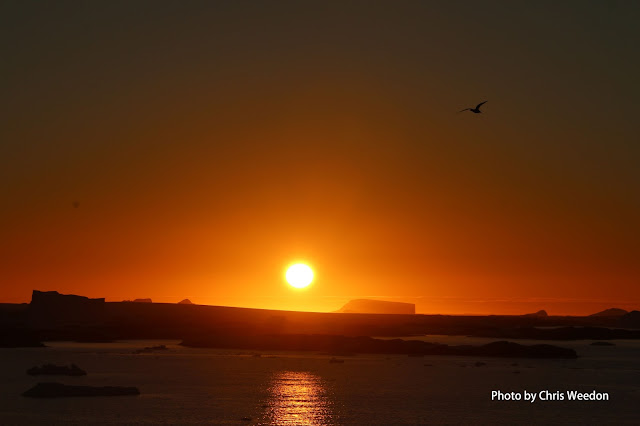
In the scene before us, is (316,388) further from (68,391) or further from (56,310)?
(56,310)

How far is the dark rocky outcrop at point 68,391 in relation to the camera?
54125 millimetres

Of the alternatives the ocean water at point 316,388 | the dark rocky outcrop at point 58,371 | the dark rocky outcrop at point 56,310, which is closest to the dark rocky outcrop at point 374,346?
the ocean water at point 316,388

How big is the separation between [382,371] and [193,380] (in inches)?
786

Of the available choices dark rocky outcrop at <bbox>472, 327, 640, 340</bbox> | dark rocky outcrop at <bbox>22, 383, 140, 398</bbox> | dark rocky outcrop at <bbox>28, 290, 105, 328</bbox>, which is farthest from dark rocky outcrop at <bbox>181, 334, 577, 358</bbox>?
dark rocky outcrop at <bbox>22, 383, 140, 398</bbox>

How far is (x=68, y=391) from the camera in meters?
55.1

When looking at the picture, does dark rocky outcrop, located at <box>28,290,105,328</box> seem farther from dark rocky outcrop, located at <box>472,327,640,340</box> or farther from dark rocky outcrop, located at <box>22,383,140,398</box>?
dark rocky outcrop, located at <box>22,383,140,398</box>

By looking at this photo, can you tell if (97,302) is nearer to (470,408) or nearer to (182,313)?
(182,313)

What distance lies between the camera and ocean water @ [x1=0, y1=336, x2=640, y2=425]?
1897 inches

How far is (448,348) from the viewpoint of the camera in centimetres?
10488

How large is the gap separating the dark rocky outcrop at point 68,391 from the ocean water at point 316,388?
95 cm

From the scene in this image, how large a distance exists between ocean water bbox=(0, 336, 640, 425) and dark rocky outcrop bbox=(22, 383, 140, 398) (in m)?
0.95

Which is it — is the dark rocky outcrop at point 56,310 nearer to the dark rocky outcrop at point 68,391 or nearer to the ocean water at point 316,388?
the ocean water at point 316,388

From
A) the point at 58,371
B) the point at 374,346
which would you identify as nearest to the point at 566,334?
the point at 374,346

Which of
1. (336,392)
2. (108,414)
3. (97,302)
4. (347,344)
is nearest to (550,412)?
(336,392)
